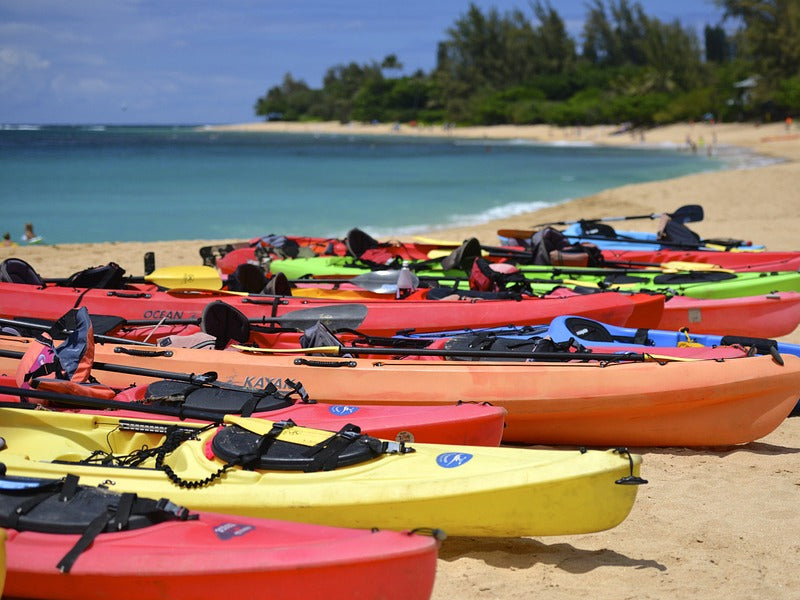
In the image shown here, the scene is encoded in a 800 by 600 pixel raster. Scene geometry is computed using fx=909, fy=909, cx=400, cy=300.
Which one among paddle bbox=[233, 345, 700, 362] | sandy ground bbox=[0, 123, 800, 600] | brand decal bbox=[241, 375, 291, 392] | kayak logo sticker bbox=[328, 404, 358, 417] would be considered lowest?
sandy ground bbox=[0, 123, 800, 600]

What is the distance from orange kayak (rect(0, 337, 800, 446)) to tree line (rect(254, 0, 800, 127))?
153 feet

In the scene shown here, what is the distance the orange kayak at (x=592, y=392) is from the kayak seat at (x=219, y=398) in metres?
0.60

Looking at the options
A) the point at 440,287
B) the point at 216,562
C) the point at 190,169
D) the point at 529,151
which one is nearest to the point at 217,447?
the point at 216,562

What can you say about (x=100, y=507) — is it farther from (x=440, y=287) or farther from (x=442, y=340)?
(x=440, y=287)

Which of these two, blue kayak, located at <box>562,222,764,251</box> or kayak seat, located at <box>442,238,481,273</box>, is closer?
kayak seat, located at <box>442,238,481,273</box>

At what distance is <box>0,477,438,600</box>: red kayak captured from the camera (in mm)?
2982

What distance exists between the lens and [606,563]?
3.77 m

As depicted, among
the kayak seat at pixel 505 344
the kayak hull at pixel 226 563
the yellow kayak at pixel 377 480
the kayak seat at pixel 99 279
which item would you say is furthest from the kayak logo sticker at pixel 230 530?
the kayak seat at pixel 99 279

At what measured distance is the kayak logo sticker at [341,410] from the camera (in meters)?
4.53

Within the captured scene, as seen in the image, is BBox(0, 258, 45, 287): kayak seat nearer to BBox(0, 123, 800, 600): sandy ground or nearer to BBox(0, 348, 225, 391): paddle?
BBox(0, 348, 225, 391): paddle

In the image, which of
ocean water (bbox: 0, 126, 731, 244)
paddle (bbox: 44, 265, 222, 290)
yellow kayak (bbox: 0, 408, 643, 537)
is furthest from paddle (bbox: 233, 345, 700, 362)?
ocean water (bbox: 0, 126, 731, 244)

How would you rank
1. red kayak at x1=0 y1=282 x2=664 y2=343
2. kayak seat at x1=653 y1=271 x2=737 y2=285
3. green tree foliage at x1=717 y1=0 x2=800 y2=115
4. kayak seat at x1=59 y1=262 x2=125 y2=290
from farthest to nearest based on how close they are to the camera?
green tree foliage at x1=717 y1=0 x2=800 y2=115 < kayak seat at x1=653 y1=271 x2=737 y2=285 < kayak seat at x1=59 y1=262 x2=125 y2=290 < red kayak at x1=0 y1=282 x2=664 y2=343

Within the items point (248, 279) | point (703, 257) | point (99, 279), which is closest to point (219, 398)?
point (248, 279)

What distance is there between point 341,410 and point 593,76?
75522 millimetres
